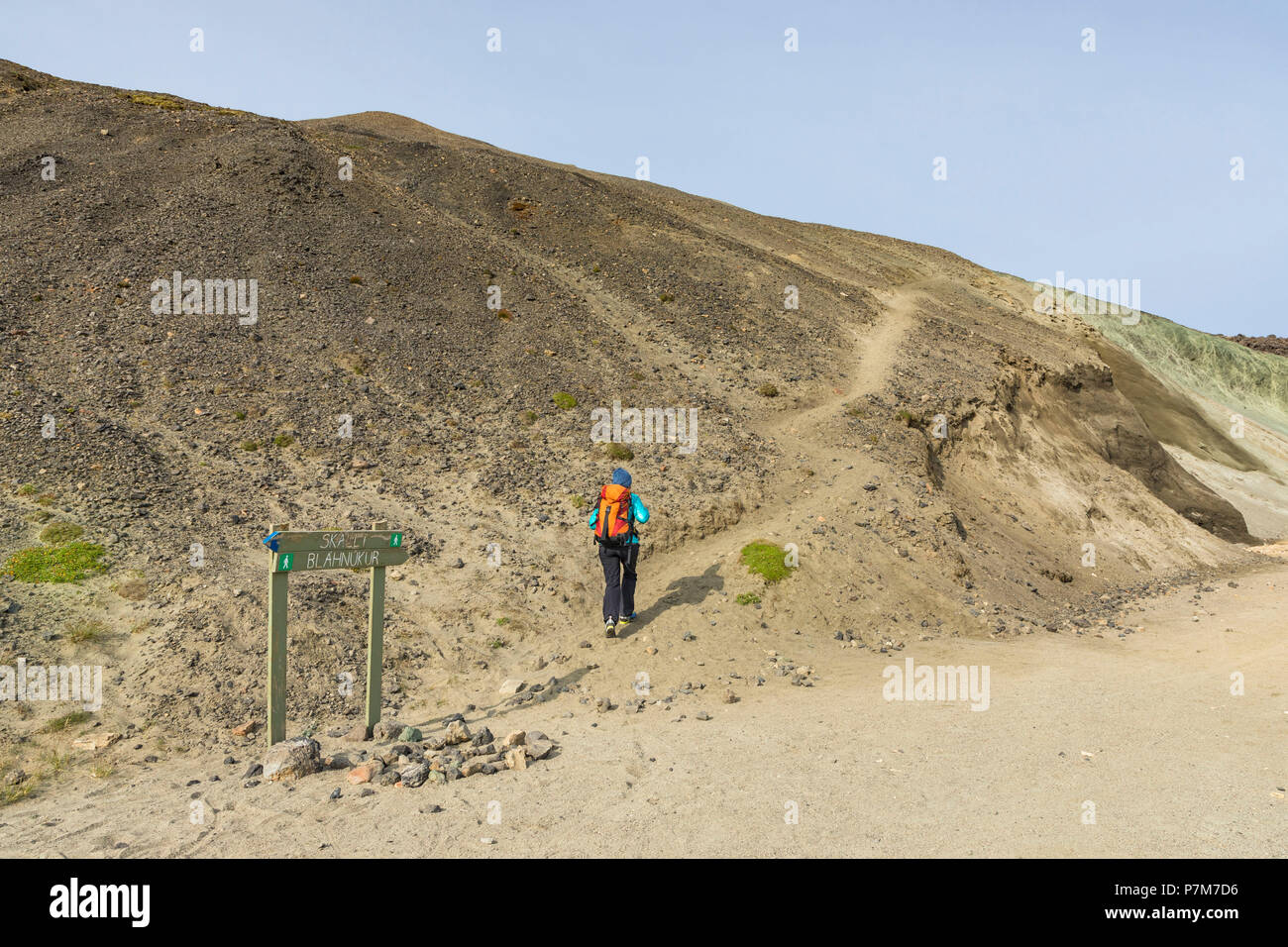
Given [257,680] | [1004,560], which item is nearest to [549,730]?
[257,680]

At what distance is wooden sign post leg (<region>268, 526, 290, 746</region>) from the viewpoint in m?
9.09

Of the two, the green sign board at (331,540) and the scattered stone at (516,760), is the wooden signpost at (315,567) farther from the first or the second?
the scattered stone at (516,760)

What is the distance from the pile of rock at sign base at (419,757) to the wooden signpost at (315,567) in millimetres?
513

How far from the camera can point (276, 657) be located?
29.9 ft

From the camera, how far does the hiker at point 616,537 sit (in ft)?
43.1

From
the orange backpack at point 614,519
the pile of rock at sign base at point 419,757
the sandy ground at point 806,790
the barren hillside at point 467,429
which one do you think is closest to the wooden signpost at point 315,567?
the pile of rock at sign base at point 419,757

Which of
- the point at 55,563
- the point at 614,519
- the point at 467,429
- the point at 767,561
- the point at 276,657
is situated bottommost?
the point at 276,657

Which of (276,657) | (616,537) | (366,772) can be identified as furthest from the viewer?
(616,537)

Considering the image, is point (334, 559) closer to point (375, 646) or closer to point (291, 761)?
point (375, 646)

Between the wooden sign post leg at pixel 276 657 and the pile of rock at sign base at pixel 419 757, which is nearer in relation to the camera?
the pile of rock at sign base at pixel 419 757

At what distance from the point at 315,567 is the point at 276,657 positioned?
1.03m

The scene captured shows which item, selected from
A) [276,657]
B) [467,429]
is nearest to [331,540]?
[276,657]

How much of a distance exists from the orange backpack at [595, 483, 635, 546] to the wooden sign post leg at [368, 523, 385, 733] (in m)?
3.69

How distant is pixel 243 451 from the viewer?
17406 mm
